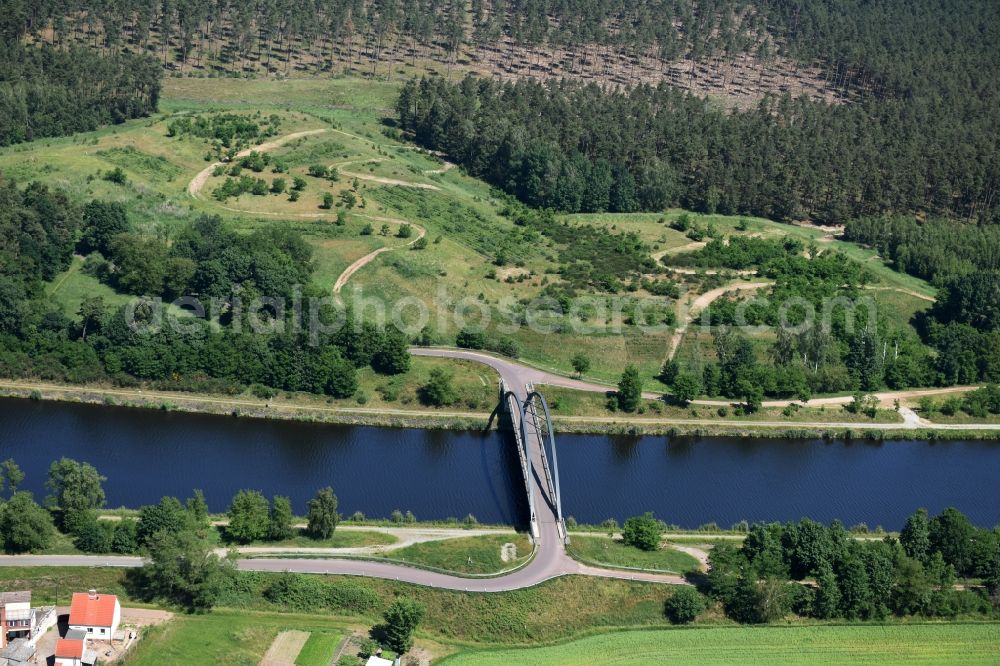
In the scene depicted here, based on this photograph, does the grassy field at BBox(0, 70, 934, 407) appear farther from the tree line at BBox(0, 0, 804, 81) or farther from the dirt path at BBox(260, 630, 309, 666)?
the dirt path at BBox(260, 630, 309, 666)

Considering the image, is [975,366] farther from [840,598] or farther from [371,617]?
[371,617]

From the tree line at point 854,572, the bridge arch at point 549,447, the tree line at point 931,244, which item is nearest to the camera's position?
the tree line at point 854,572

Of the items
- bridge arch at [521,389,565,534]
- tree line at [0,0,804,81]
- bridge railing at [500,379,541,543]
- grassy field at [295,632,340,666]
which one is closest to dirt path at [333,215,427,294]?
bridge railing at [500,379,541,543]

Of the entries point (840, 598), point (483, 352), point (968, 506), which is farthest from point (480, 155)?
Answer: point (840, 598)

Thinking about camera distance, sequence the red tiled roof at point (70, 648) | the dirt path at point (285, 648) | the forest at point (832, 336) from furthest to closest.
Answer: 1. the forest at point (832, 336)
2. the dirt path at point (285, 648)
3. the red tiled roof at point (70, 648)

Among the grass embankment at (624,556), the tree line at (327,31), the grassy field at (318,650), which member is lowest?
the grassy field at (318,650)

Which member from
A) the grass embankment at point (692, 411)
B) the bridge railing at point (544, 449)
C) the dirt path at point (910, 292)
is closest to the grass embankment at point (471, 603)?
the bridge railing at point (544, 449)

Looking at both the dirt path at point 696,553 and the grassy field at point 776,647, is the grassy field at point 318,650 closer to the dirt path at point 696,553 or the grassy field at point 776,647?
the grassy field at point 776,647
